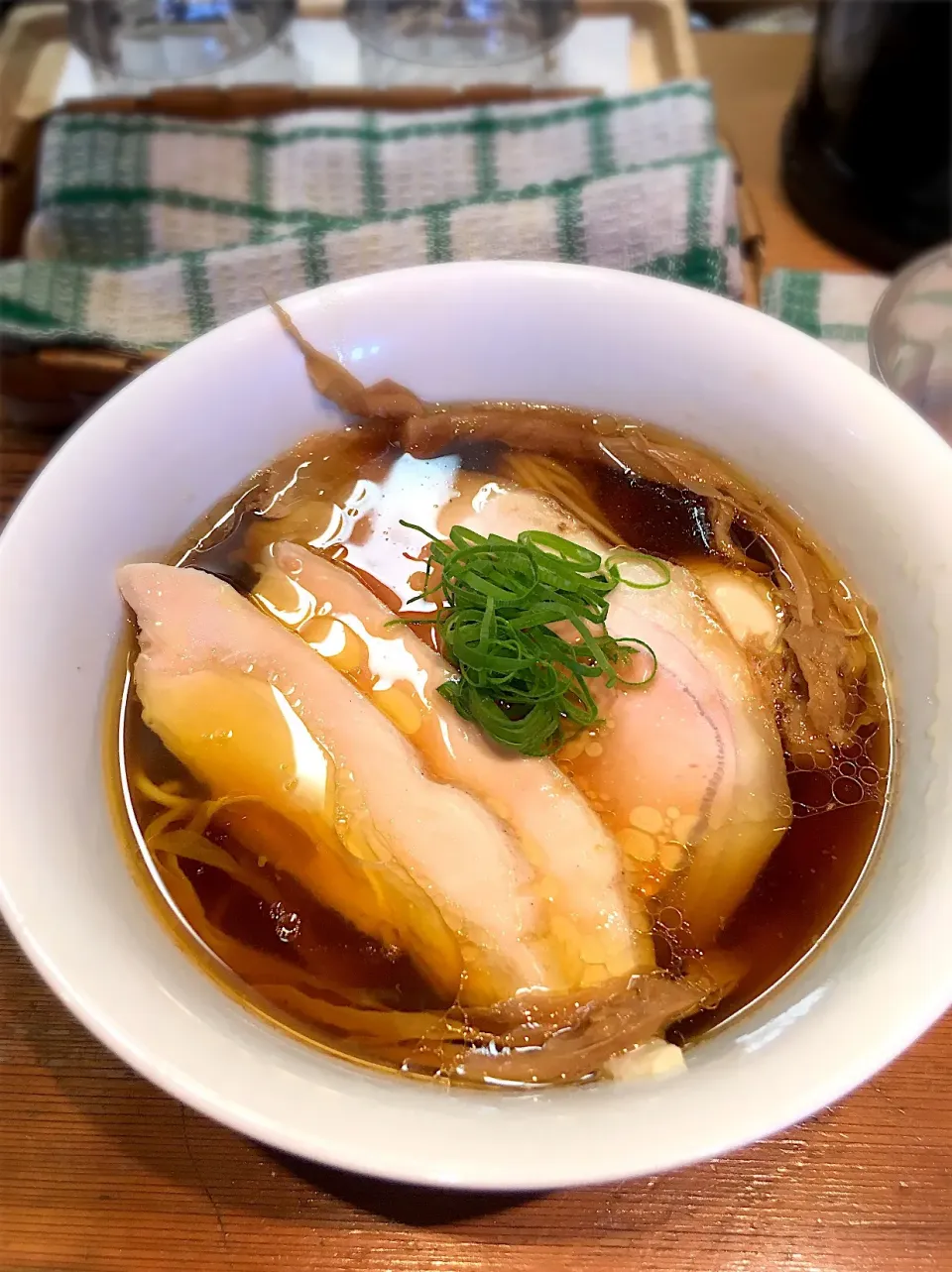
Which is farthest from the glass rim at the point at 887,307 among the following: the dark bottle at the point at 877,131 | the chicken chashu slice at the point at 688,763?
the chicken chashu slice at the point at 688,763

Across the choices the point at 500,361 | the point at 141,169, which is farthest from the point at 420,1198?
the point at 141,169

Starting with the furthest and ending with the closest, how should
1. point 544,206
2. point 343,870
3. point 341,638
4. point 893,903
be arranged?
Answer: 1. point 544,206
2. point 341,638
3. point 343,870
4. point 893,903

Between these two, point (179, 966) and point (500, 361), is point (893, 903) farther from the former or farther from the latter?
point (500, 361)

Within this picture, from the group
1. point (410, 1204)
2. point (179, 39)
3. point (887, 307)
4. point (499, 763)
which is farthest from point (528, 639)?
point (179, 39)

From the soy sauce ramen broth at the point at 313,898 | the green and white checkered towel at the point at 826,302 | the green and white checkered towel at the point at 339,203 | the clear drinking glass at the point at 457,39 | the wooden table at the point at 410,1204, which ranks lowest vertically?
the wooden table at the point at 410,1204

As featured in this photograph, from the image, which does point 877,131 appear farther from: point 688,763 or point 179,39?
point 179,39

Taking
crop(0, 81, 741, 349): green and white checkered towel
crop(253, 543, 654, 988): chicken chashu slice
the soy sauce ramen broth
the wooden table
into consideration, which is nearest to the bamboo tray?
crop(0, 81, 741, 349): green and white checkered towel

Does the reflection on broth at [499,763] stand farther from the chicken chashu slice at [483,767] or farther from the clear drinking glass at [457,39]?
the clear drinking glass at [457,39]
